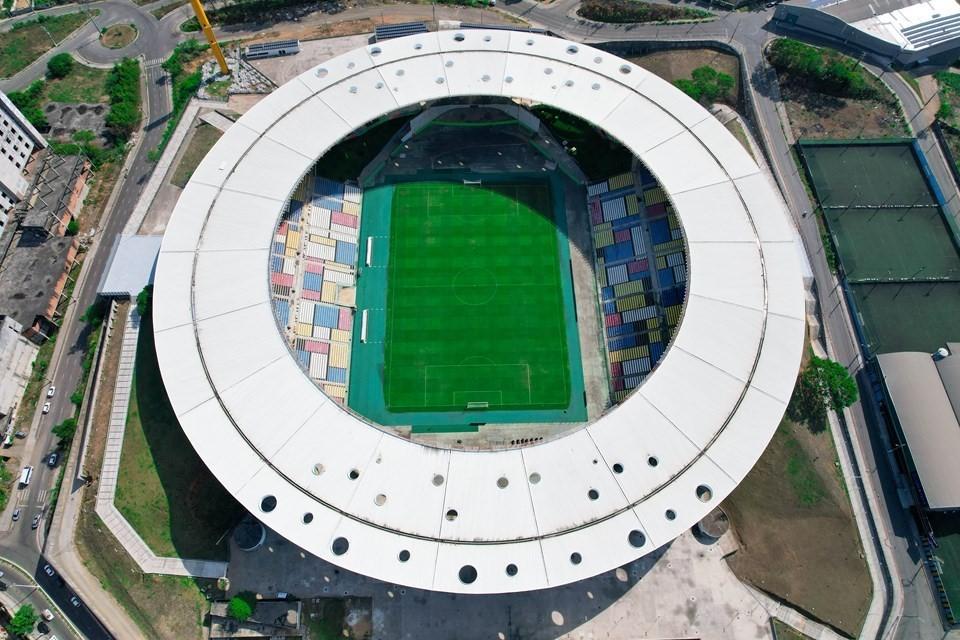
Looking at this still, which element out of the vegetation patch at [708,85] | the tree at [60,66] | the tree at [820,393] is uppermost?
the tree at [60,66]

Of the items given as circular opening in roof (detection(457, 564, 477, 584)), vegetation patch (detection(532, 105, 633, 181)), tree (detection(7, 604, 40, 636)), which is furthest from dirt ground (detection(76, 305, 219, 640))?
vegetation patch (detection(532, 105, 633, 181))

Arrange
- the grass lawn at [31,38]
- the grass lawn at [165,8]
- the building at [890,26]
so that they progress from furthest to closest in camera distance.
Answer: the grass lawn at [165,8] → the grass lawn at [31,38] → the building at [890,26]

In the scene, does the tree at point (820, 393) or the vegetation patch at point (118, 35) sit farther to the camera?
the vegetation patch at point (118, 35)

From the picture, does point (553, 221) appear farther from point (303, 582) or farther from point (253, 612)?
point (253, 612)

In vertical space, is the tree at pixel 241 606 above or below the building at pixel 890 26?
below

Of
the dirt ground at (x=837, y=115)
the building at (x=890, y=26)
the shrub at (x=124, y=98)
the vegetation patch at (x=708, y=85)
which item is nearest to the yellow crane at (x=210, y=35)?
the shrub at (x=124, y=98)

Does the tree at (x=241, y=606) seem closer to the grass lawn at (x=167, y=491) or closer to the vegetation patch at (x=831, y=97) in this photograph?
the grass lawn at (x=167, y=491)
